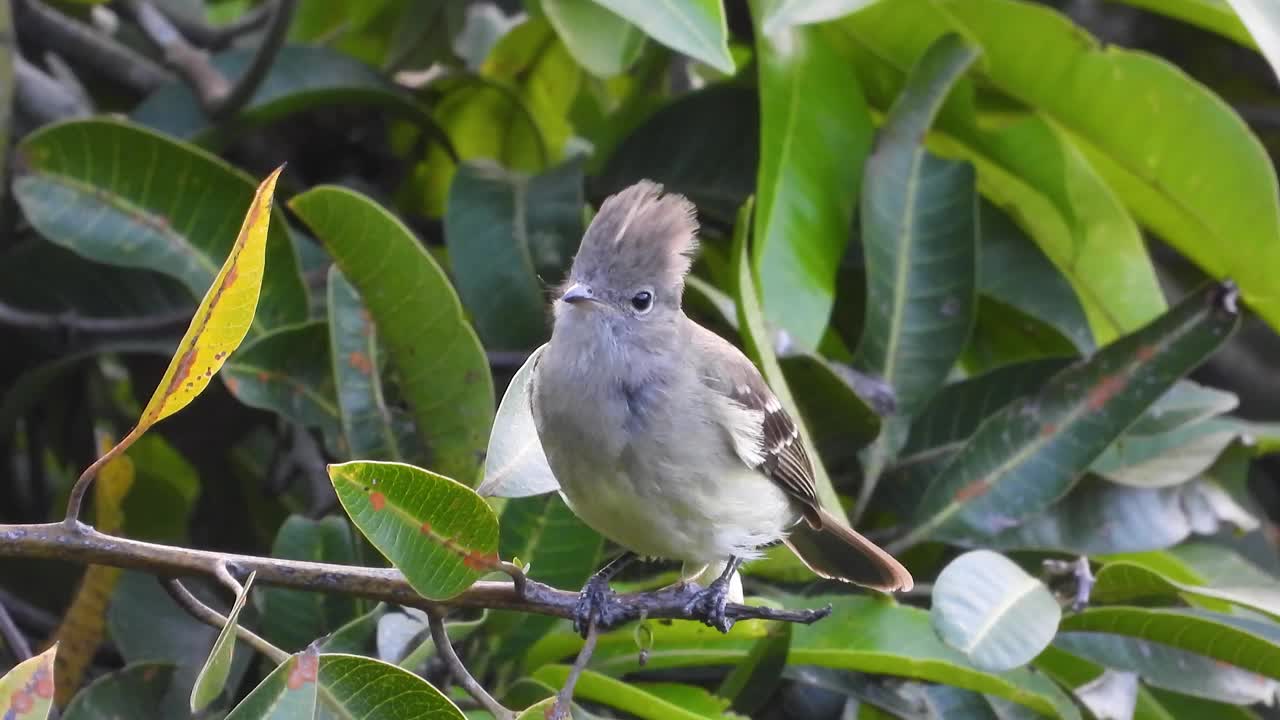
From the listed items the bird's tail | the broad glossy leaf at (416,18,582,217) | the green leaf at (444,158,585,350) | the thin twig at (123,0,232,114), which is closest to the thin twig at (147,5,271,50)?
the thin twig at (123,0,232,114)

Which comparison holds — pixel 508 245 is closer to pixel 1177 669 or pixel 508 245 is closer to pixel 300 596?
pixel 300 596

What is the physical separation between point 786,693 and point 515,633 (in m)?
0.50

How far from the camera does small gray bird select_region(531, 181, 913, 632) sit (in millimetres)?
2178

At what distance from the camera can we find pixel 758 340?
7.77 ft

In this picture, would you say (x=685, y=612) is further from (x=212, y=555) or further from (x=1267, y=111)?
(x=1267, y=111)

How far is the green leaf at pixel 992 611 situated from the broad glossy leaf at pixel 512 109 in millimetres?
1434

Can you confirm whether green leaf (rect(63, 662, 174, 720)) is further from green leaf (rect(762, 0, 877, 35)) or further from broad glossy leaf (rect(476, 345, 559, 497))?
green leaf (rect(762, 0, 877, 35))

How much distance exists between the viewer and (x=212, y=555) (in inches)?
61.5

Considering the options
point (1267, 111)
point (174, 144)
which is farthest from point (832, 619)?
point (1267, 111)

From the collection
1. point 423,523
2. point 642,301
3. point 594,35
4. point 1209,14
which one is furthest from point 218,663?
point 1209,14

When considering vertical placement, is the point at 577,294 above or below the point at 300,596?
above

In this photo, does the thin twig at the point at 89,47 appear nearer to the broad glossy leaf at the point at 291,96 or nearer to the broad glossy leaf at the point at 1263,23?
the broad glossy leaf at the point at 291,96

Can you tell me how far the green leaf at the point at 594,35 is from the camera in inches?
104

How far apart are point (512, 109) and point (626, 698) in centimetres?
156
